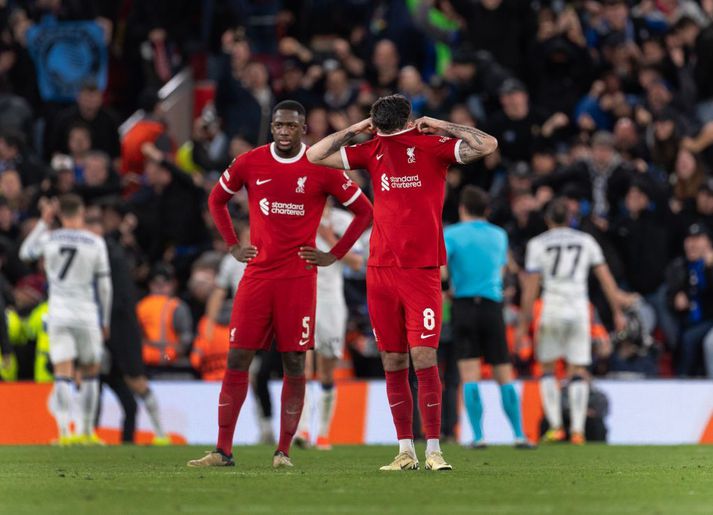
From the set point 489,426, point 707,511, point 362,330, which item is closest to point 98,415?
point 362,330

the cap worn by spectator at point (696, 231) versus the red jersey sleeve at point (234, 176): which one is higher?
the cap worn by spectator at point (696, 231)

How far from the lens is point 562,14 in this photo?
81.3ft

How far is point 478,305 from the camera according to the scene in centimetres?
1691

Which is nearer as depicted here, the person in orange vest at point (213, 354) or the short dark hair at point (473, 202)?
the short dark hair at point (473, 202)

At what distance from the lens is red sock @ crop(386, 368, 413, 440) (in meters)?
11.8

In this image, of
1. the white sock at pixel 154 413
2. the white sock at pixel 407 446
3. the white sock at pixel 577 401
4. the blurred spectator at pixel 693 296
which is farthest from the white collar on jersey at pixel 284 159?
the blurred spectator at pixel 693 296

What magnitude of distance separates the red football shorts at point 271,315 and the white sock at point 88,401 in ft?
21.3

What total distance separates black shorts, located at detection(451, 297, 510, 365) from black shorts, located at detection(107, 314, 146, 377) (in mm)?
4075

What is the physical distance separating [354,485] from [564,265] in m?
8.58

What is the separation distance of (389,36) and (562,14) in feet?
9.22

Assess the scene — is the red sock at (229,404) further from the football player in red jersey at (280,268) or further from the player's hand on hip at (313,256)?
the player's hand on hip at (313,256)

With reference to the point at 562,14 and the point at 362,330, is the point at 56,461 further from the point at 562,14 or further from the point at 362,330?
the point at 562,14

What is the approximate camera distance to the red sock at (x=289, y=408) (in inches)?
486

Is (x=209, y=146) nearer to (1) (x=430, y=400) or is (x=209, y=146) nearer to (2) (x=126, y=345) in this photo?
(2) (x=126, y=345)
